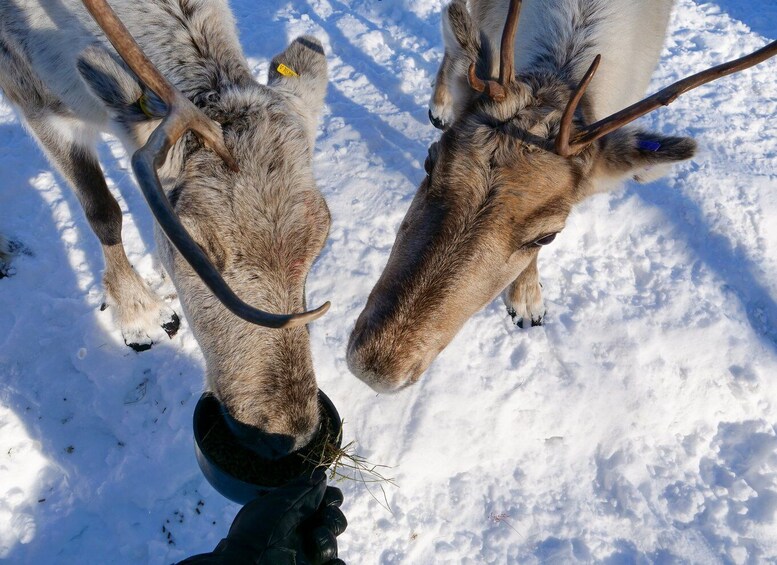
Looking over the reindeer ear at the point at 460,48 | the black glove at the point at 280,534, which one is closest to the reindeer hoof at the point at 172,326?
the black glove at the point at 280,534

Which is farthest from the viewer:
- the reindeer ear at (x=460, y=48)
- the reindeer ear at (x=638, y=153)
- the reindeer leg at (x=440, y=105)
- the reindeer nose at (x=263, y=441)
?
the reindeer leg at (x=440, y=105)

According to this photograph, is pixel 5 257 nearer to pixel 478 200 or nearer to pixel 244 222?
pixel 244 222

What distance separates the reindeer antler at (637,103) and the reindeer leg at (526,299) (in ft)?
6.67

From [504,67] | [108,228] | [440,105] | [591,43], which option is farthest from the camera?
[440,105]

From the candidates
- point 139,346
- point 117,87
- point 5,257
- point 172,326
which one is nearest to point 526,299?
point 172,326

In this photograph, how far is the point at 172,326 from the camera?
191 inches

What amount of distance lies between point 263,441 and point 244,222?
3.78 ft

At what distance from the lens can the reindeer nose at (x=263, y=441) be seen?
106 inches

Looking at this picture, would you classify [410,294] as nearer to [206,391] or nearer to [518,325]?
[206,391]

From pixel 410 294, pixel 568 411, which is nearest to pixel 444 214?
pixel 410 294

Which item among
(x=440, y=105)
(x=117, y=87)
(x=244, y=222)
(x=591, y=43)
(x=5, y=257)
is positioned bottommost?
(x=5, y=257)

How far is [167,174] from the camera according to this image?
2727 millimetres

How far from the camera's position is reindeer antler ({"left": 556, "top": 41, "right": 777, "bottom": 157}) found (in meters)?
2.60

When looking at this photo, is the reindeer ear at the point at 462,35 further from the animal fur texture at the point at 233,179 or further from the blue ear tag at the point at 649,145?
the blue ear tag at the point at 649,145
